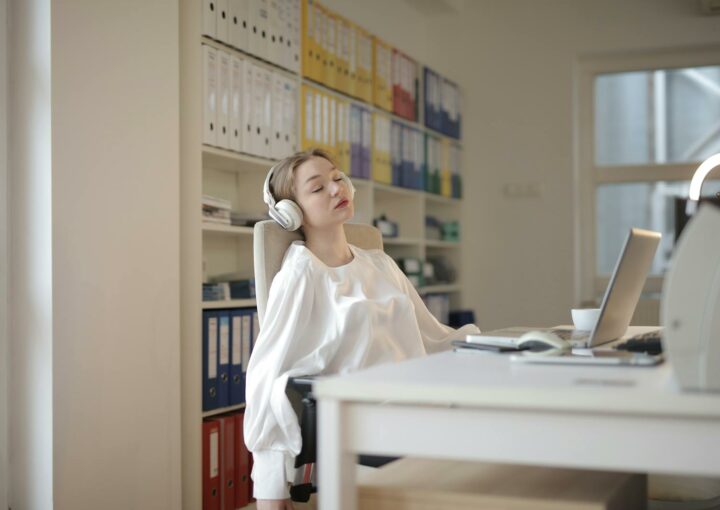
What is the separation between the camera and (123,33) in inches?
110

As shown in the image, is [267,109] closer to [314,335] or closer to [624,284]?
[314,335]

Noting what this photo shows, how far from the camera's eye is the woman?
74.3 inches

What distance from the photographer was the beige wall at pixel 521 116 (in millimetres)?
5598

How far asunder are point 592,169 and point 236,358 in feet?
10.8

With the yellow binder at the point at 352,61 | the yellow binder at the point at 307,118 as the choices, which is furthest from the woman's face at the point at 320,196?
the yellow binder at the point at 352,61

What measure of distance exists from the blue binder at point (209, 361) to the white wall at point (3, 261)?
70 centimetres

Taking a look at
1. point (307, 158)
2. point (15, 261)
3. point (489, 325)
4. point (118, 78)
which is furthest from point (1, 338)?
point (489, 325)

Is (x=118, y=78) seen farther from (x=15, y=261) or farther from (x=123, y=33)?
(x=15, y=261)

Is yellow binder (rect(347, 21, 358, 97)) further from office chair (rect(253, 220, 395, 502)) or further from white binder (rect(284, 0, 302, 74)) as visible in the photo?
office chair (rect(253, 220, 395, 502))

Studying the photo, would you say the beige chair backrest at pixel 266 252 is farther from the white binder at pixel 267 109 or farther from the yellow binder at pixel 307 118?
the yellow binder at pixel 307 118

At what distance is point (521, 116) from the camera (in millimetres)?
5742

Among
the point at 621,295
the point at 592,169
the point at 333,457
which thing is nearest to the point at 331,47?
the point at 592,169

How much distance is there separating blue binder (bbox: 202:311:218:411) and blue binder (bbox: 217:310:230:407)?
0.02 m

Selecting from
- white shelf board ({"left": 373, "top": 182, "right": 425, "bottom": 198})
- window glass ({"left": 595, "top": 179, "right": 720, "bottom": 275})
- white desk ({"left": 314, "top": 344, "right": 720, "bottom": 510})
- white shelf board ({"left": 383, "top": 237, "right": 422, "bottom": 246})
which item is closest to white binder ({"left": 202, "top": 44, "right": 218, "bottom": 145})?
white shelf board ({"left": 373, "top": 182, "right": 425, "bottom": 198})
